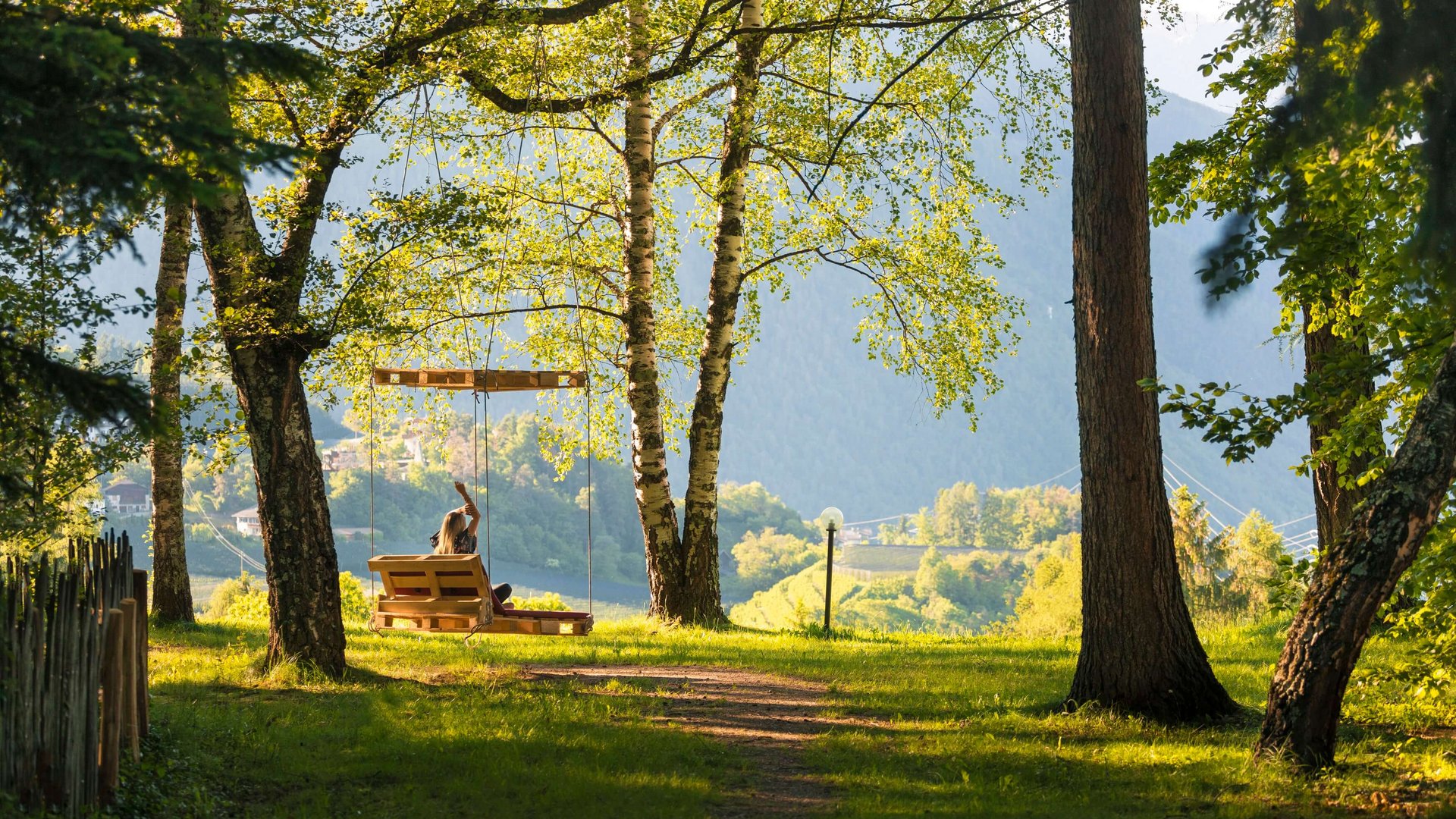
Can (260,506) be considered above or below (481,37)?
below

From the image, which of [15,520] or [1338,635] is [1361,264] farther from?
[15,520]

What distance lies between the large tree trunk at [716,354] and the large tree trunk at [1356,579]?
26.7 feet

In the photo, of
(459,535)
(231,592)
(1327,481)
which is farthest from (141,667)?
Result: (231,592)

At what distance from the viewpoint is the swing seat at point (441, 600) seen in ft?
33.2

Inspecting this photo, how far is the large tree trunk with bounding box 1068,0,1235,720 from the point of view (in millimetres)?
7484

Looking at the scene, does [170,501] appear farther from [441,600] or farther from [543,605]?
[543,605]

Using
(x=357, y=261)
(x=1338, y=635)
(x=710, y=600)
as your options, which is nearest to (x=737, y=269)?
(x=710, y=600)

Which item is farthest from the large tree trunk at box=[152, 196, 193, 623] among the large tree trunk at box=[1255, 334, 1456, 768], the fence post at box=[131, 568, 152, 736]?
the large tree trunk at box=[1255, 334, 1456, 768]

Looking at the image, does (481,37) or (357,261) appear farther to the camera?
(481,37)

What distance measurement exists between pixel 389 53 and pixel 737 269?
5.78 meters

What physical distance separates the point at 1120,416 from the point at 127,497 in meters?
87.8

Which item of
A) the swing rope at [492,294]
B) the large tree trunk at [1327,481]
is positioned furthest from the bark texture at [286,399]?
the large tree trunk at [1327,481]

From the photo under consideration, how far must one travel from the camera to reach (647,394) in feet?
43.5

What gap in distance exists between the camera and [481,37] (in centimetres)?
938
